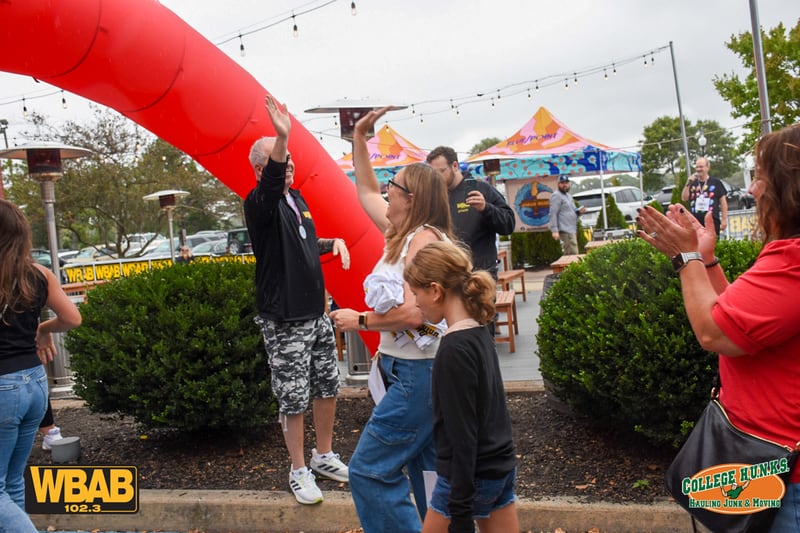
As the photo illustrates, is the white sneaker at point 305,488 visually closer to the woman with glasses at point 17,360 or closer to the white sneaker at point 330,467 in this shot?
the white sneaker at point 330,467

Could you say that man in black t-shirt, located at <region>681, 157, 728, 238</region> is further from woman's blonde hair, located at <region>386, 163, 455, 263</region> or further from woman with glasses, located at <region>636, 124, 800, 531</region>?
woman with glasses, located at <region>636, 124, 800, 531</region>

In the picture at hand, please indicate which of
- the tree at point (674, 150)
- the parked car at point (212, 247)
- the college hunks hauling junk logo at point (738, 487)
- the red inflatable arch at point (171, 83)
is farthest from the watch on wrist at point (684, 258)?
the tree at point (674, 150)

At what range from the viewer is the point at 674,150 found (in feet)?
207

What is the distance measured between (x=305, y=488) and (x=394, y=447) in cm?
135

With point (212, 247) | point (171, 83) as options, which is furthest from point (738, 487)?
point (212, 247)

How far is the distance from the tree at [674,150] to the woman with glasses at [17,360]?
5495cm

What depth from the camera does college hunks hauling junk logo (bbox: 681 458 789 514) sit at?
6.03 ft

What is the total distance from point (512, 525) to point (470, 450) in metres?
0.49

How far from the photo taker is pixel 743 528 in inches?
74.3

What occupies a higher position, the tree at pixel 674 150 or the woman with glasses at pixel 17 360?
the tree at pixel 674 150

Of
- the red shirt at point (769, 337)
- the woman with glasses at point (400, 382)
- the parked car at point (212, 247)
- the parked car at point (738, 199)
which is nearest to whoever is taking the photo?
the red shirt at point (769, 337)

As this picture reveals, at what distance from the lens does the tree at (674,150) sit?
59.4 meters

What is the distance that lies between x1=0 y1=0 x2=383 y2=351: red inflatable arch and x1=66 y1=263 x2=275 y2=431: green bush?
91 cm

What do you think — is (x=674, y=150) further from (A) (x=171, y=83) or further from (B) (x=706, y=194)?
(A) (x=171, y=83)
